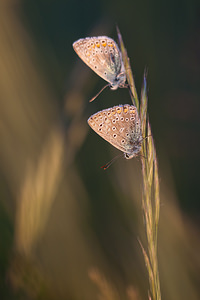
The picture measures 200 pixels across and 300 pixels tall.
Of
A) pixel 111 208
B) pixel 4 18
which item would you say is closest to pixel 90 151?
pixel 111 208

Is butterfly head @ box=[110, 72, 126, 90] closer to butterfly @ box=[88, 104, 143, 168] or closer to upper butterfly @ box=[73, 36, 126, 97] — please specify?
upper butterfly @ box=[73, 36, 126, 97]

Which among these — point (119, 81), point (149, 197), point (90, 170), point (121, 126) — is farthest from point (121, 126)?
point (90, 170)

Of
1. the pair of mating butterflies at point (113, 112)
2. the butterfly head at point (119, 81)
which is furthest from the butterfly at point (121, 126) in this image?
the butterfly head at point (119, 81)

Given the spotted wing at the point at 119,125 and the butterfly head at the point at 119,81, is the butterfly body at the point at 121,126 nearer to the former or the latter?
the spotted wing at the point at 119,125

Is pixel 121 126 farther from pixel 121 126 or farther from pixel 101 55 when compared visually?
pixel 101 55

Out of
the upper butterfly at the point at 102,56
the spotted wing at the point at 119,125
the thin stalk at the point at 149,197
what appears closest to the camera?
the thin stalk at the point at 149,197

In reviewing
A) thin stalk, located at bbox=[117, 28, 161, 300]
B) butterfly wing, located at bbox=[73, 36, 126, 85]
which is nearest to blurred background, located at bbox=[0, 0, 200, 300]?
butterfly wing, located at bbox=[73, 36, 126, 85]

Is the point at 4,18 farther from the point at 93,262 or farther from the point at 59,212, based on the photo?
the point at 93,262
